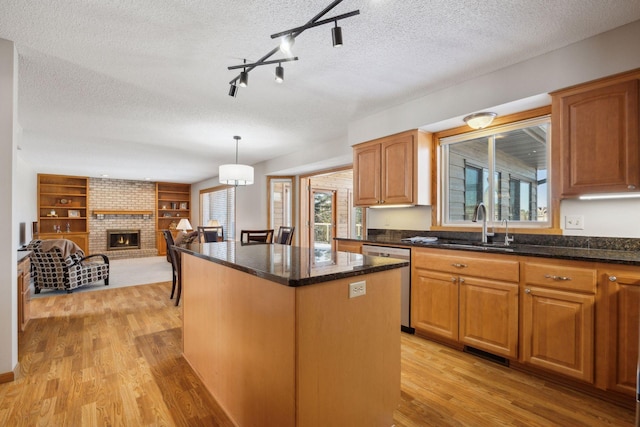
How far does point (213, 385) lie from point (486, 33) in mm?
3031

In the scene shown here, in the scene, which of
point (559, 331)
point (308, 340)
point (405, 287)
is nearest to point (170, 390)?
point (308, 340)

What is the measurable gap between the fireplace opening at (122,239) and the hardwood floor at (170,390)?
7.01 m

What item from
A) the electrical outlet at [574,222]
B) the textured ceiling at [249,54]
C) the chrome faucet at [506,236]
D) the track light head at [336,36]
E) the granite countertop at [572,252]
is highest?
the textured ceiling at [249,54]

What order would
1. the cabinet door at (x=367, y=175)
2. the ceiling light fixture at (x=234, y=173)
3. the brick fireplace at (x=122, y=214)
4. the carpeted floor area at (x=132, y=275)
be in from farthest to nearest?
the brick fireplace at (x=122, y=214) → the carpeted floor area at (x=132, y=275) → the ceiling light fixture at (x=234, y=173) → the cabinet door at (x=367, y=175)

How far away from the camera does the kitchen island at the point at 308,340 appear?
1.32 meters

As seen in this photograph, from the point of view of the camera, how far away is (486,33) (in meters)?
2.12

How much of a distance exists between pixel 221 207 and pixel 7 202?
6769 mm

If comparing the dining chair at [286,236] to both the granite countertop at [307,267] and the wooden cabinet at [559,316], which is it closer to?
the granite countertop at [307,267]

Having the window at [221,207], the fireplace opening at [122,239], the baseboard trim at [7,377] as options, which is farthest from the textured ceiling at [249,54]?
the fireplace opening at [122,239]

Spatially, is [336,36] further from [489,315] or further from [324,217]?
[324,217]

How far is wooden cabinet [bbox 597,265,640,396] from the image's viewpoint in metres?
1.83

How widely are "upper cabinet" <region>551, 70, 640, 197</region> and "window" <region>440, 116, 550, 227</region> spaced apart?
0.44 metres

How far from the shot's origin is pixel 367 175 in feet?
12.5

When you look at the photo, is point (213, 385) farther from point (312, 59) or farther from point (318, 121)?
point (318, 121)
